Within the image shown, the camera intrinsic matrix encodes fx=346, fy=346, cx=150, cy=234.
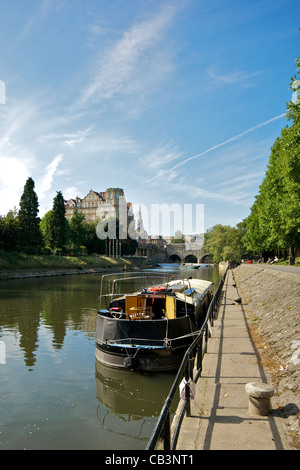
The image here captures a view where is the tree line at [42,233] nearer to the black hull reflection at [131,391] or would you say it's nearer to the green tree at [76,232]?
the green tree at [76,232]

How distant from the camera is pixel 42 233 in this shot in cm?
8738

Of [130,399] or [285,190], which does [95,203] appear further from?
[130,399]

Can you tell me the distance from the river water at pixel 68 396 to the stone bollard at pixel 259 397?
2.75 m

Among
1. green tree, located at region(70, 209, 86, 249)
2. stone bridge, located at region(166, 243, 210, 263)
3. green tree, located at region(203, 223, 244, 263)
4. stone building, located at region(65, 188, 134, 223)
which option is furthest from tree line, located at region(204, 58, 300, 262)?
stone bridge, located at region(166, 243, 210, 263)

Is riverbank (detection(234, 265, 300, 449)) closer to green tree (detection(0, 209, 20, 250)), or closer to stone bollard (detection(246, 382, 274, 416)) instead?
stone bollard (detection(246, 382, 274, 416))

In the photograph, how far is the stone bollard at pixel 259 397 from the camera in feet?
19.8

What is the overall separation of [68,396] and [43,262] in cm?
5570

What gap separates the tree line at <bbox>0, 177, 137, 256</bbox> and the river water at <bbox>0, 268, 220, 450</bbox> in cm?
4736

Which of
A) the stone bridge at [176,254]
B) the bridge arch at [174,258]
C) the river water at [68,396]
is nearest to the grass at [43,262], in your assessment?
the river water at [68,396]

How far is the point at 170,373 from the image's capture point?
1162cm

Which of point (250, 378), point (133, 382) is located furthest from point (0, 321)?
point (250, 378)

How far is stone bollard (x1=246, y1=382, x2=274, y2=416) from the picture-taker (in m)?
6.03

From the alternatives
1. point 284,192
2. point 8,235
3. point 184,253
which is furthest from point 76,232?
point 184,253
